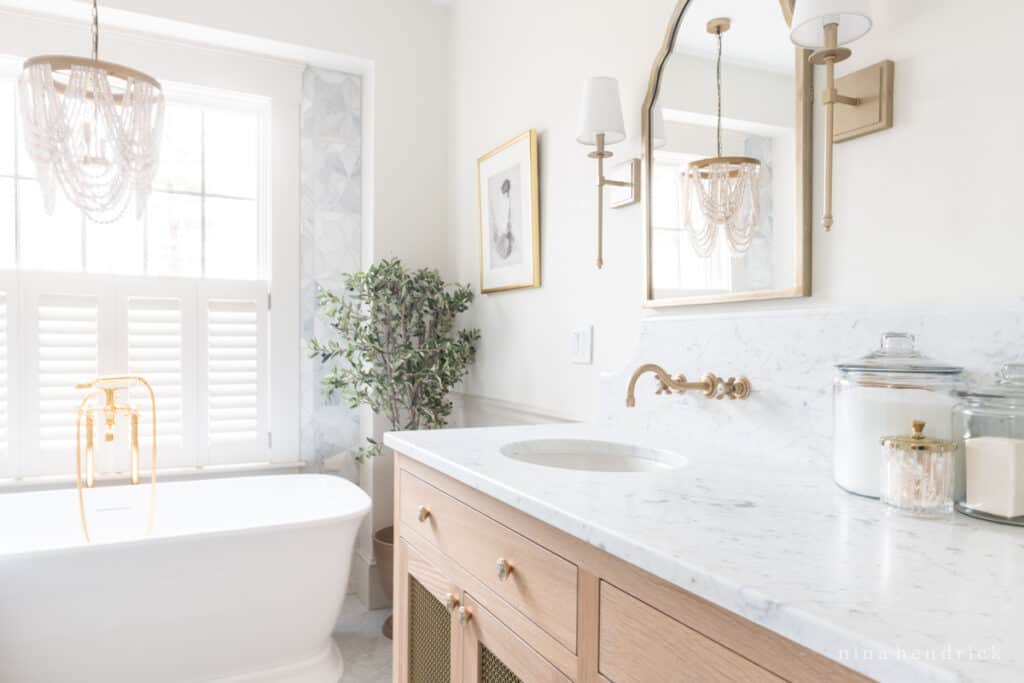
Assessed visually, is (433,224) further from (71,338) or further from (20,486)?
(20,486)

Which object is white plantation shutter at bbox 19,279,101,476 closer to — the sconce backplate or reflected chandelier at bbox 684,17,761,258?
reflected chandelier at bbox 684,17,761,258

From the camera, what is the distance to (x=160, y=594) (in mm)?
2021

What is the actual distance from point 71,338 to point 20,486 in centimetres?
61

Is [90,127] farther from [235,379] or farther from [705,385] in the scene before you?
[705,385]

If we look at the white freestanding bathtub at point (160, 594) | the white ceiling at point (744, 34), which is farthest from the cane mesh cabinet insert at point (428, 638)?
the white ceiling at point (744, 34)

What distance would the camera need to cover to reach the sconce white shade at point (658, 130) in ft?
5.62

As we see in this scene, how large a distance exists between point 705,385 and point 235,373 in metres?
2.27

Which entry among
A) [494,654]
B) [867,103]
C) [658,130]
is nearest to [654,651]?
[494,654]

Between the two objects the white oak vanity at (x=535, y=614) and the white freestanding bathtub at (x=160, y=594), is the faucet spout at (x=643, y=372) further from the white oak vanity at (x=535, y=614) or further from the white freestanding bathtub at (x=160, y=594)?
the white freestanding bathtub at (x=160, y=594)

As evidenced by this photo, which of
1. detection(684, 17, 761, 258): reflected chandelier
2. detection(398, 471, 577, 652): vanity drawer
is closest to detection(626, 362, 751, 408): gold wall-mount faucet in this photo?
detection(684, 17, 761, 258): reflected chandelier

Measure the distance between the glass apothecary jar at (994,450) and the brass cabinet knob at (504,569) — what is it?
63 centimetres

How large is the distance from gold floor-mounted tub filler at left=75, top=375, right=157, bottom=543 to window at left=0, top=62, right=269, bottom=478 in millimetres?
59

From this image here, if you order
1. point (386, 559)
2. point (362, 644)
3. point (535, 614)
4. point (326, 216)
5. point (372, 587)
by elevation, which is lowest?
point (362, 644)

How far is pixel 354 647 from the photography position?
2.60 meters
